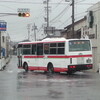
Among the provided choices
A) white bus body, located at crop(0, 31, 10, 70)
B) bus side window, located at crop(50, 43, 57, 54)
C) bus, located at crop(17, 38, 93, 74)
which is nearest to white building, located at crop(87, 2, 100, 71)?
bus, located at crop(17, 38, 93, 74)

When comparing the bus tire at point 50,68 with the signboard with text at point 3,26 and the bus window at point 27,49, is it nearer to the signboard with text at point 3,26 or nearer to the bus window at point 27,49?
the bus window at point 27,49

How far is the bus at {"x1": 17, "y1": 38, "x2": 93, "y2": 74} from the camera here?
2752 cm

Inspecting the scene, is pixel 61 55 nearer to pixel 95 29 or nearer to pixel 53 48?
pixel 53 48

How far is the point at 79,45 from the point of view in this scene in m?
28.1

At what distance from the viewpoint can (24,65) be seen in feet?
115

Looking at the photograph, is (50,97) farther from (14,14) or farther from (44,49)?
(14,14)

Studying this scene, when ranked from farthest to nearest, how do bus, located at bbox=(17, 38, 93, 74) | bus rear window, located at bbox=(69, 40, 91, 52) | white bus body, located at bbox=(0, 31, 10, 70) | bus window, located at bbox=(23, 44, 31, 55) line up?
white bus body, located at bbox=(0, 31, 10, 70) → bus window, located at bbox=(23, 44, 31, 55) → bus rear window, located at bbox=(69, 40, 91, 52) → bus, located at bbox=(17, 38, 93, 74)

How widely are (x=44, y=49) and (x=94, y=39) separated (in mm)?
6380

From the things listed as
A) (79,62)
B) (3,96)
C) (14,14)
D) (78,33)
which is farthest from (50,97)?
(78,33)

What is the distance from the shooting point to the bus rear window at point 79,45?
27.8 meters

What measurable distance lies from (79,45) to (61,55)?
1.75 meters

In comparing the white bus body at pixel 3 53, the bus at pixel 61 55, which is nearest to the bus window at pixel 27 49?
the bus at pixel 61 55

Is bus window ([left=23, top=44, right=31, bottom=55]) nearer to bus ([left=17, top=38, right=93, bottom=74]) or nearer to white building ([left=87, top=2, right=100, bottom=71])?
bus ([left=17, top=38, right=93, bottom=74])

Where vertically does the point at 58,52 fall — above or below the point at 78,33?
below
